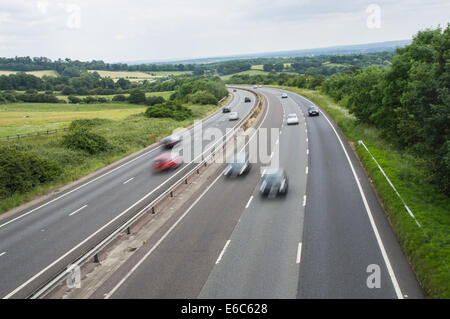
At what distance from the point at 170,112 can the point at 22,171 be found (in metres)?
38.2

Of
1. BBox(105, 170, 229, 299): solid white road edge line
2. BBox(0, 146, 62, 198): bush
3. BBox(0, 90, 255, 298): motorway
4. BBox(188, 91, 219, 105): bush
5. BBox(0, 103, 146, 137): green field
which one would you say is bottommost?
BBox(0, 90, 255, 298): motorway

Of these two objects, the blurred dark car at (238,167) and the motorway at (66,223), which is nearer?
the motorway at (66,223)

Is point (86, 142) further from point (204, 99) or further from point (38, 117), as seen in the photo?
point (204, 99)

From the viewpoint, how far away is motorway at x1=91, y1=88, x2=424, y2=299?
12617 mm

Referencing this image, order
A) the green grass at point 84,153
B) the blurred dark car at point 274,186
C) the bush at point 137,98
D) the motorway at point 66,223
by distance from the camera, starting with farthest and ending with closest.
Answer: the bush at point 137,98
the green grass at point 84,153
the blurred dark car at point 274,186
the motorway at point 66,223

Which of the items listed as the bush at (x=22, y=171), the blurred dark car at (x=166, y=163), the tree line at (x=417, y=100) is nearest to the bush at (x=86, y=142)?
the bush at (x=22, y=171)

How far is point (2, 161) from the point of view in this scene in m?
27.8

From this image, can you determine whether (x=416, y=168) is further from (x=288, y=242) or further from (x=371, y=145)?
(x=288, y=242)

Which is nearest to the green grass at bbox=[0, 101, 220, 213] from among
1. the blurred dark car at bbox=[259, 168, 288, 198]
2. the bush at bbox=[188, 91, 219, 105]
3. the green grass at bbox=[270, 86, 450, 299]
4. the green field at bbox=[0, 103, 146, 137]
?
the green field at bbox=[0, 103, 146, 137]

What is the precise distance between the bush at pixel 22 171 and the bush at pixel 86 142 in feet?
23.2

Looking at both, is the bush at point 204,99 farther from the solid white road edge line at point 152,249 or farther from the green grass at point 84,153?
the solid white road edge line at point 152,249

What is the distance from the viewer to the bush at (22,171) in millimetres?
26781

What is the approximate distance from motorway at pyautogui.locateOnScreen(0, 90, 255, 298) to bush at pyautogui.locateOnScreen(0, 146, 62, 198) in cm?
291

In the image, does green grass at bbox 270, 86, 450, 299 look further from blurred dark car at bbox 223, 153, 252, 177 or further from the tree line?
blurred dark car at bbox 223, 153, 252, 177
